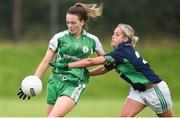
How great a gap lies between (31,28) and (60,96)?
21.6 meters

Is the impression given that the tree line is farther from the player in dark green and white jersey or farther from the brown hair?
the player in dark green and white jersey

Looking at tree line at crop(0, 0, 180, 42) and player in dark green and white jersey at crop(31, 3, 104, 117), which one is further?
tree line at crop(0, 0, 180, 42)

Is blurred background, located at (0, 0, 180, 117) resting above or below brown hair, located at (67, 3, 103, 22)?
below

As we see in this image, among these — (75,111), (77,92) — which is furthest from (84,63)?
(75,111)

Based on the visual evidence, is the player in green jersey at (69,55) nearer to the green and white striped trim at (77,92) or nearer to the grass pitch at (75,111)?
the green and white striped trim at (77,92)

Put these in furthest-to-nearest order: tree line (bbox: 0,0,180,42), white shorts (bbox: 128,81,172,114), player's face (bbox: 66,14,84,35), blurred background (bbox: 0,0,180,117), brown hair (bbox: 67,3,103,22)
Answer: tree line (bbox: 0,0,180,42)
blurred background (bbox: 0,0,180,117)
white shorts (bbox: 128,81,172,114)
brown hair (bbox: 67,3,103,22)
player's face (bbox: 66,14,84,35)

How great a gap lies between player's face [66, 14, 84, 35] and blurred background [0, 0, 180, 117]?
41.7ft

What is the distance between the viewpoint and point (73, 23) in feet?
33.8

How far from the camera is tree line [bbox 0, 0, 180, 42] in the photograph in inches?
1199

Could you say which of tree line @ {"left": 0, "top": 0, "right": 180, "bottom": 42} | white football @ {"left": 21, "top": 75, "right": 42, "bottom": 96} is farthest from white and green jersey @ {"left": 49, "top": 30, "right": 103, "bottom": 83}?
tree line @ {"left": 0, "top": 0, "right": 180, "bottom": 42}

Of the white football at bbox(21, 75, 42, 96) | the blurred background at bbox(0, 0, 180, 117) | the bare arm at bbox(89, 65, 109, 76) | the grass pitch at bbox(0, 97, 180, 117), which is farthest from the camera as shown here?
the blurred background at bbox(0, 0, 180, 117)

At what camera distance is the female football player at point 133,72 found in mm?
10352

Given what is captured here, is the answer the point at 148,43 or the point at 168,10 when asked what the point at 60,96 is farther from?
the point at 168,10

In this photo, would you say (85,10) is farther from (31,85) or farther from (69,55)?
(31,85)
